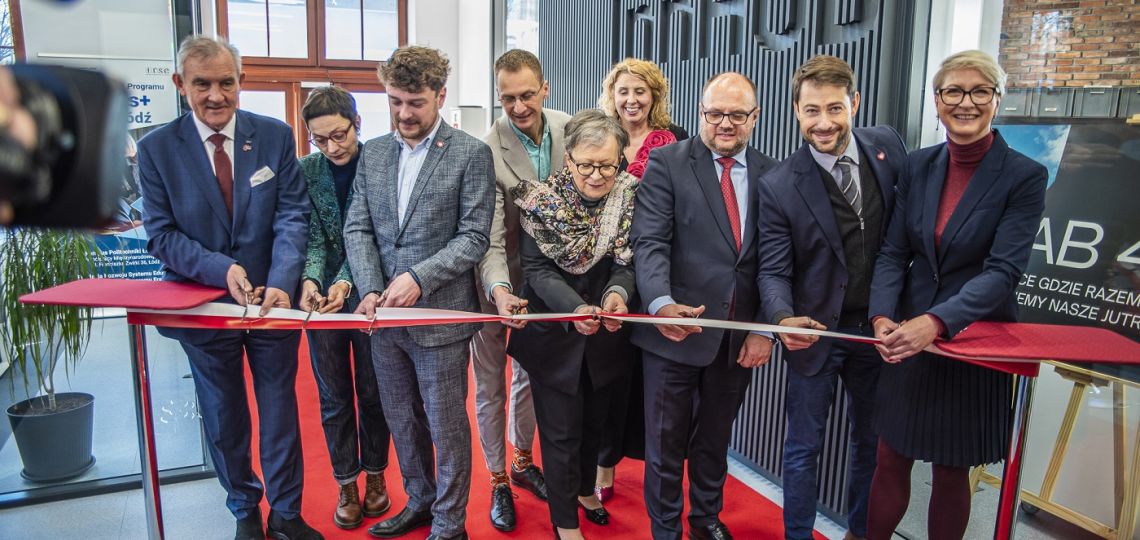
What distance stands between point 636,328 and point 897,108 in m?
1.50

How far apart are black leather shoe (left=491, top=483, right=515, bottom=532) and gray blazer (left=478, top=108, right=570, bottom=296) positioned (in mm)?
936

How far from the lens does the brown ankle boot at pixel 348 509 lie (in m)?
3.37

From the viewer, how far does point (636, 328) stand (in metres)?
2.91

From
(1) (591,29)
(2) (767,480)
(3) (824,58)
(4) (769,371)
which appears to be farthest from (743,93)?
(1) (591,29)

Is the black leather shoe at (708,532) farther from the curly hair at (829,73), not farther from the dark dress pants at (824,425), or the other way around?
the curly hair at (829,73)

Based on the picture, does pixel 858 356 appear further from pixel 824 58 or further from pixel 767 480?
pixel 767 480

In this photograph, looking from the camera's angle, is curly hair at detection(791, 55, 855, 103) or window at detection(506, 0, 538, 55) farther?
window at detection(506, 0, 538, 55)

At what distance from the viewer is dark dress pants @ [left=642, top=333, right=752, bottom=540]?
288 cm

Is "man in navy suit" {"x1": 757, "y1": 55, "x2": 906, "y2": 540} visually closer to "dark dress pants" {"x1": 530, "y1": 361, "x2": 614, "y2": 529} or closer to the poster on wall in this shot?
the poster on wall

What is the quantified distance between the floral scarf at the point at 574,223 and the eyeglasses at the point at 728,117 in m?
0.41

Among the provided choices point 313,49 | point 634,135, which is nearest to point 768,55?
point 634,135

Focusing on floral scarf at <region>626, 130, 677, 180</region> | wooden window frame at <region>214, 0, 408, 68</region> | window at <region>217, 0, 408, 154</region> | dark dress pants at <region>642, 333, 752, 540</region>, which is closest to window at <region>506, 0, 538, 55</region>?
wooden window frame at <region>214, 0, 408, 68</region>

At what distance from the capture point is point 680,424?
291 centimetres

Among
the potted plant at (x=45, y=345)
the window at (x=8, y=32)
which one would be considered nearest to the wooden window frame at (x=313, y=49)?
the window at (x=8, y=32)
